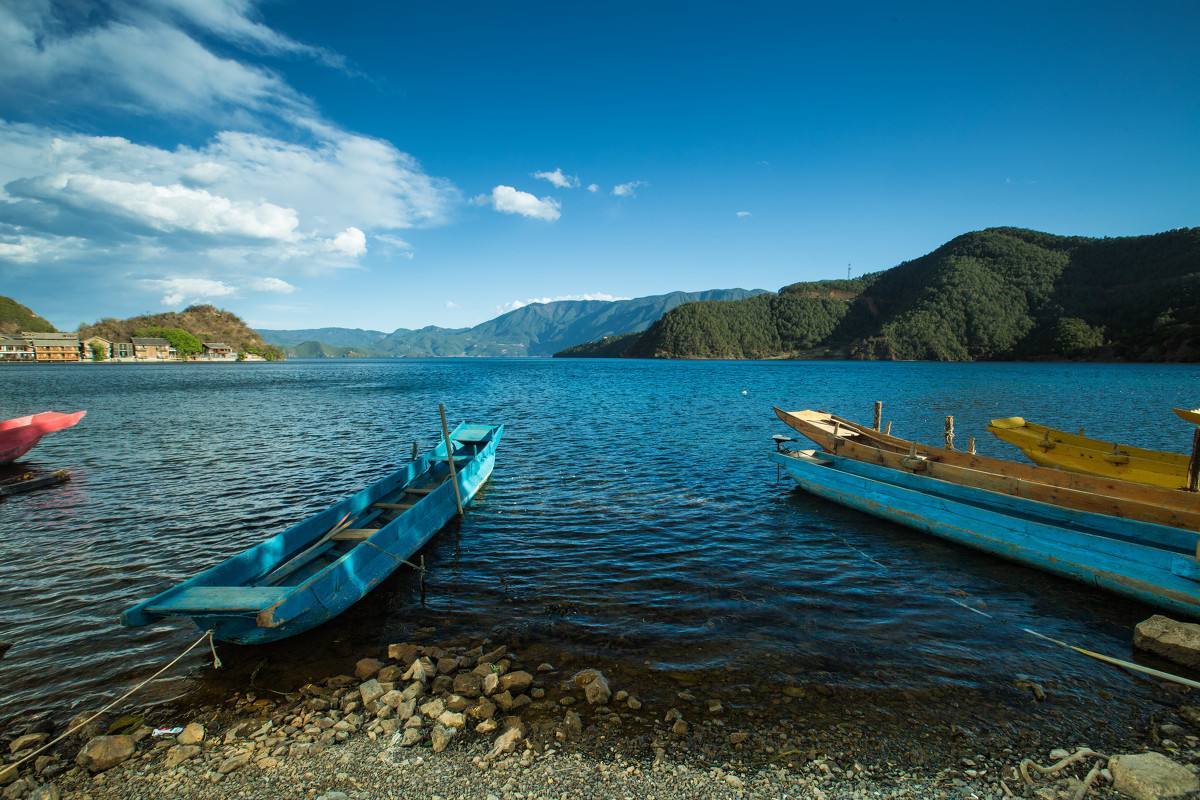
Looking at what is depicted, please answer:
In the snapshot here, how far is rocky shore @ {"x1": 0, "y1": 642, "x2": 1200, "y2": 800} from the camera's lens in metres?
5.42

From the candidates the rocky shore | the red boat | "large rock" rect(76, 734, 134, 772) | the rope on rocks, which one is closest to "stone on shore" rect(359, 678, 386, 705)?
the rocky shore

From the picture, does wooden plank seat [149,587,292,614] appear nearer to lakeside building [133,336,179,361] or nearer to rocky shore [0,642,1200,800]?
rocky shore [0,642,1200,800]

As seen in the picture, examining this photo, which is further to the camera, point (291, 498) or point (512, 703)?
point (291, 498)

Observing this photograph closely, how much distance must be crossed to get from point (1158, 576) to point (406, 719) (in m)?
12.8

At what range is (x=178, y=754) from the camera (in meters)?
6.03

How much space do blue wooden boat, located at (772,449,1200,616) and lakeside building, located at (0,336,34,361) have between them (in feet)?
727

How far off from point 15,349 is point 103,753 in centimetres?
22308

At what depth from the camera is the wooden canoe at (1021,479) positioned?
35.0 feet

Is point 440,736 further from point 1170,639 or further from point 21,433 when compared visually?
point 21,433

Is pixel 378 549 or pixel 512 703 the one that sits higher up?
pixel 378 549

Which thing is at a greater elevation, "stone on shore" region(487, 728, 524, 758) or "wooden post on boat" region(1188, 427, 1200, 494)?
"wooden post on boat" region(1188, 427, 1200, 494)

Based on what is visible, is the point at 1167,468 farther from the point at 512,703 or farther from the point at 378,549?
the point at 378,549

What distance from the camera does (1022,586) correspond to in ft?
35.0

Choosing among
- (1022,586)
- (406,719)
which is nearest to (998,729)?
(1022,586)
